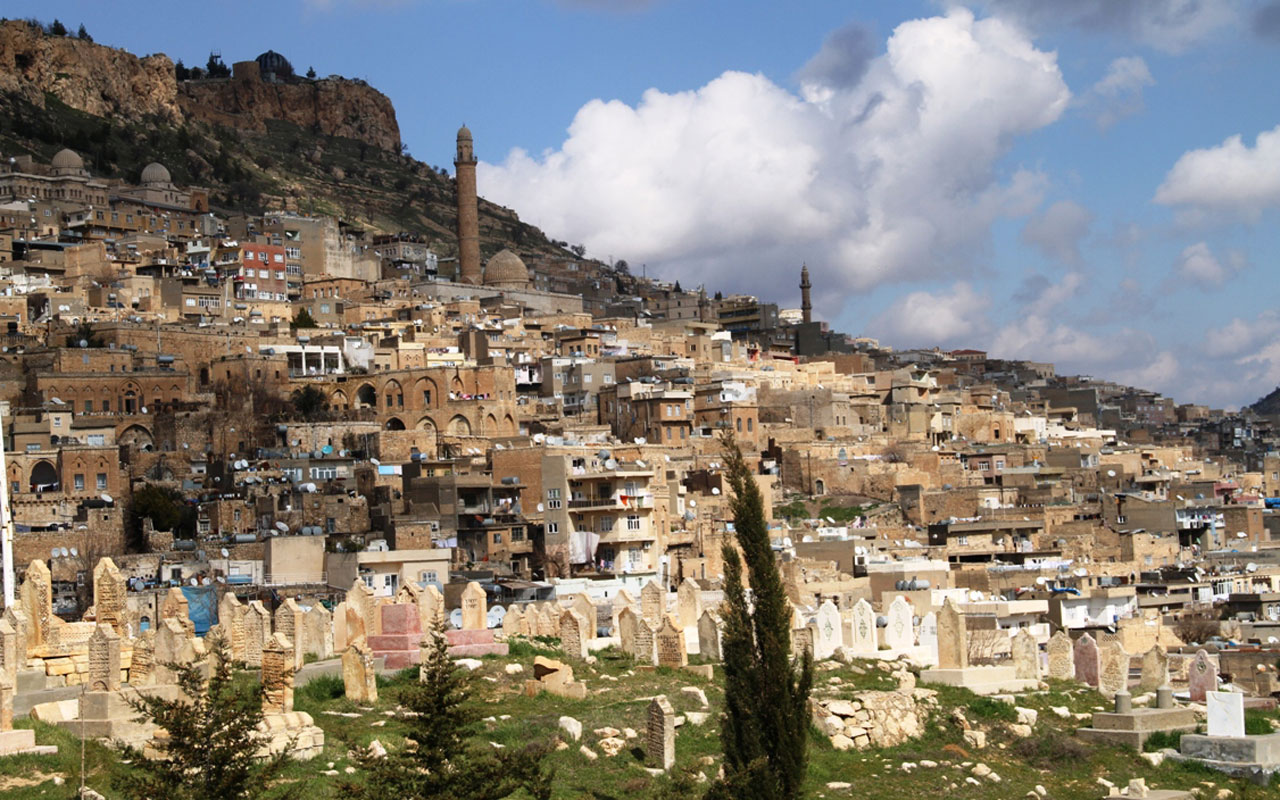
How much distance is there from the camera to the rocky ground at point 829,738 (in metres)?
17.3

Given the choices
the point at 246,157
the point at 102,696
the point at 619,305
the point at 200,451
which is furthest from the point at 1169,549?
the point at 246,157

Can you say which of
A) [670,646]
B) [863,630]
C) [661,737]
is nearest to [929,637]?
[863,630]

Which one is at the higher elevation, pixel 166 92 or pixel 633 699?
pixel 166 92

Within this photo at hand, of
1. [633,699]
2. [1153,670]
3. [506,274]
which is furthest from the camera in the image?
[506,274]

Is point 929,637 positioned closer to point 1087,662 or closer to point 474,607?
point 1087,662

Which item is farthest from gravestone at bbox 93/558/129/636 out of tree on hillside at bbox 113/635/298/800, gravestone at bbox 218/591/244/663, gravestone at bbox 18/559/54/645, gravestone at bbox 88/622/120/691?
tree on hillside at bbox 113/635/298/800

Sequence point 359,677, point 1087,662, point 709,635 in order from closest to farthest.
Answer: point 359,677
point 709,635
point 1087,662

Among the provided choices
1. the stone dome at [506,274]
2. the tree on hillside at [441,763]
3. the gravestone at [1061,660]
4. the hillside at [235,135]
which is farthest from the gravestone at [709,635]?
the hillside at [235,135]

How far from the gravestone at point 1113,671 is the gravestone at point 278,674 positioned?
42.5 feet

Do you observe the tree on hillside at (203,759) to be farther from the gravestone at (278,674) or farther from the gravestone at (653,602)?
the gravestone at (653,602)

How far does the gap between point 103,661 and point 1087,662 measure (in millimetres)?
14826

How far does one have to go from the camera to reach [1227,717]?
2155 cm

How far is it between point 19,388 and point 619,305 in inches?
1805

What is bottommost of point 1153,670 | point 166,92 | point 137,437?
point 1153,670
